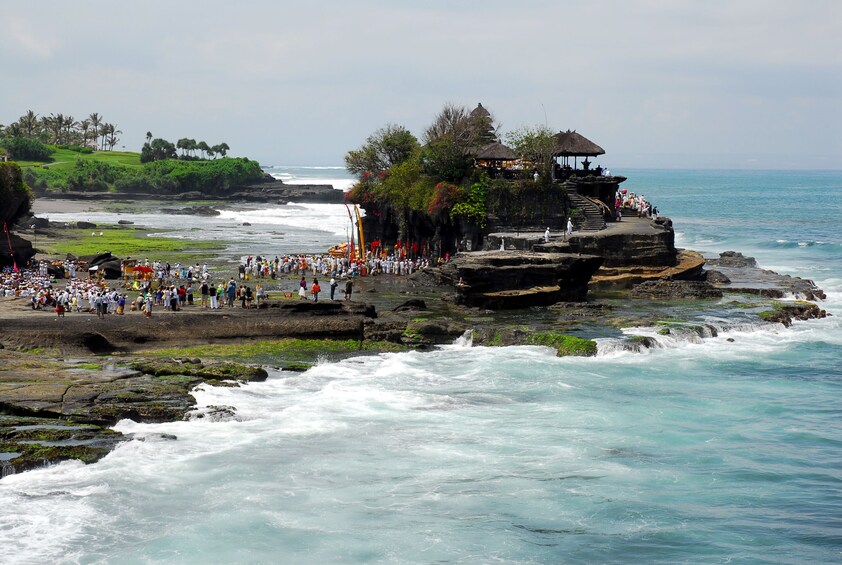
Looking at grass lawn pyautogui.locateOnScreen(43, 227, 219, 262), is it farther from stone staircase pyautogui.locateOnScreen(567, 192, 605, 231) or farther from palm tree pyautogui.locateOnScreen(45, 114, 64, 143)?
palm tree pyautogui.locateOnScreen(45, 114, 64, 143)

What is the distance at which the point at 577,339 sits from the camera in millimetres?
34781

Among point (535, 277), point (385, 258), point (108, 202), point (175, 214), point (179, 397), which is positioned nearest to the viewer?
point (179, 397)

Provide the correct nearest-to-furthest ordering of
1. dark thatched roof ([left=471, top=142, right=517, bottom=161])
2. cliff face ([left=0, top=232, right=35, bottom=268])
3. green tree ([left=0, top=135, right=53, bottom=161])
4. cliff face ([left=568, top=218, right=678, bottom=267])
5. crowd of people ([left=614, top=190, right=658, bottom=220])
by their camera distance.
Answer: cliff face ([left=568, top=218, right=678, bottom=267]) < cliff face ([left=0, top=232, right=35, bottom=268]) < dark thatched roof ([left=471, top=142, right=517, bottom=161]) < crowd of people ([left=614, top=190, right=658, bottom=220]) < green tree ([left=0, top=135, right=53, bottom=161])

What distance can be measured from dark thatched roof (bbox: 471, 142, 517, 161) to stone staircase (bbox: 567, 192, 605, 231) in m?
3.88

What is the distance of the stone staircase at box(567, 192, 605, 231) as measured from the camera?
2041 inches

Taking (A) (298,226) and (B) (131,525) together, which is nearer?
(B) (131,525)

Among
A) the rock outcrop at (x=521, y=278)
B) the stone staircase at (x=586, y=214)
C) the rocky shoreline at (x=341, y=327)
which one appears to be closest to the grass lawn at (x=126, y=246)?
the rocky shoreline at (x=341, y=327)

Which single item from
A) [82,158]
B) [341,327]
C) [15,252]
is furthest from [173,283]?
[82,158]

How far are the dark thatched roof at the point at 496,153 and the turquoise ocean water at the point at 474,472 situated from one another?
21062 millimetres

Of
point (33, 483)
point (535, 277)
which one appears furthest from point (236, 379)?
point (535, 277)

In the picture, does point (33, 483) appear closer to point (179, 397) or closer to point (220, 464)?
point (220, 464)

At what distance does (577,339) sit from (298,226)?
213 ft

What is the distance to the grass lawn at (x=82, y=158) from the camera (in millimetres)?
140712

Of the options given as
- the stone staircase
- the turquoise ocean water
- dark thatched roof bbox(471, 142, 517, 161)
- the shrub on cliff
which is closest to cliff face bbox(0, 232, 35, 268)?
the shrub on cliff
